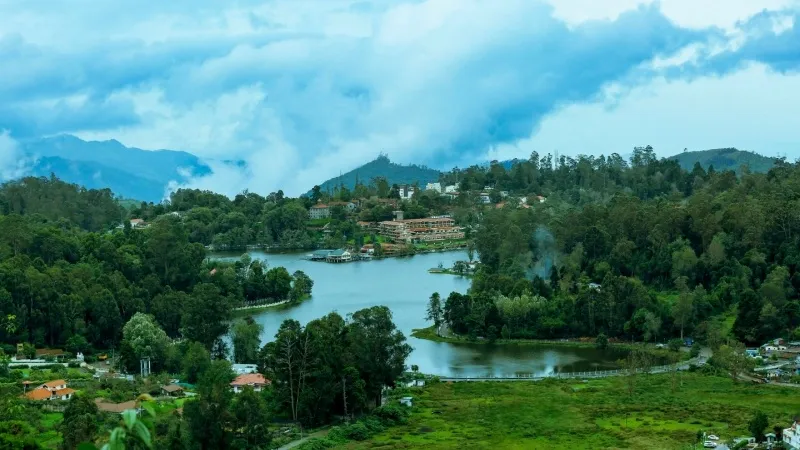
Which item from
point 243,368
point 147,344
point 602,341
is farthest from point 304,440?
point 602,341

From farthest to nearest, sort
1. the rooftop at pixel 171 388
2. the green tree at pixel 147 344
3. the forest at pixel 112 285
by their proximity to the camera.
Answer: the forest at pixel 112 285 → the green tree at pixel 147 344 → the rooftop at pixel 171 388

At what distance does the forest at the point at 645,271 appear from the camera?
30109mm

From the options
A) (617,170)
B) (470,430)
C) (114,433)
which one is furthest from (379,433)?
(617,170)

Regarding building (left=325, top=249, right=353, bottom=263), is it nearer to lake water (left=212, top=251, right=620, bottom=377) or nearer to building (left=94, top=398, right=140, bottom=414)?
lake water (left=212, top=251, right=620, bottom=377)

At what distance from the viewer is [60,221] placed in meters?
52.7

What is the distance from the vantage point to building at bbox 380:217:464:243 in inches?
2388

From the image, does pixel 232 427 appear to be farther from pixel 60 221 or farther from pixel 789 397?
pixel 60 221

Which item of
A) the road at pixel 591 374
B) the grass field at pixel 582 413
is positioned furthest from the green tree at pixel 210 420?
the road at pixel 591 374

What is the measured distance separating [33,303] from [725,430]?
72.0 ft

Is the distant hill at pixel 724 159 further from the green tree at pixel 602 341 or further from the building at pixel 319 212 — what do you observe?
the green tree at pixel 602 341

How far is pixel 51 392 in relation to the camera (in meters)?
22.0

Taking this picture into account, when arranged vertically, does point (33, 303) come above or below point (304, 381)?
above

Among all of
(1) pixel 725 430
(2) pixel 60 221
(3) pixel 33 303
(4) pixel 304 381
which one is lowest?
(1) pixel 725 430

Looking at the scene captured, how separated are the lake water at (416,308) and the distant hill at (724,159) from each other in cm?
4722
